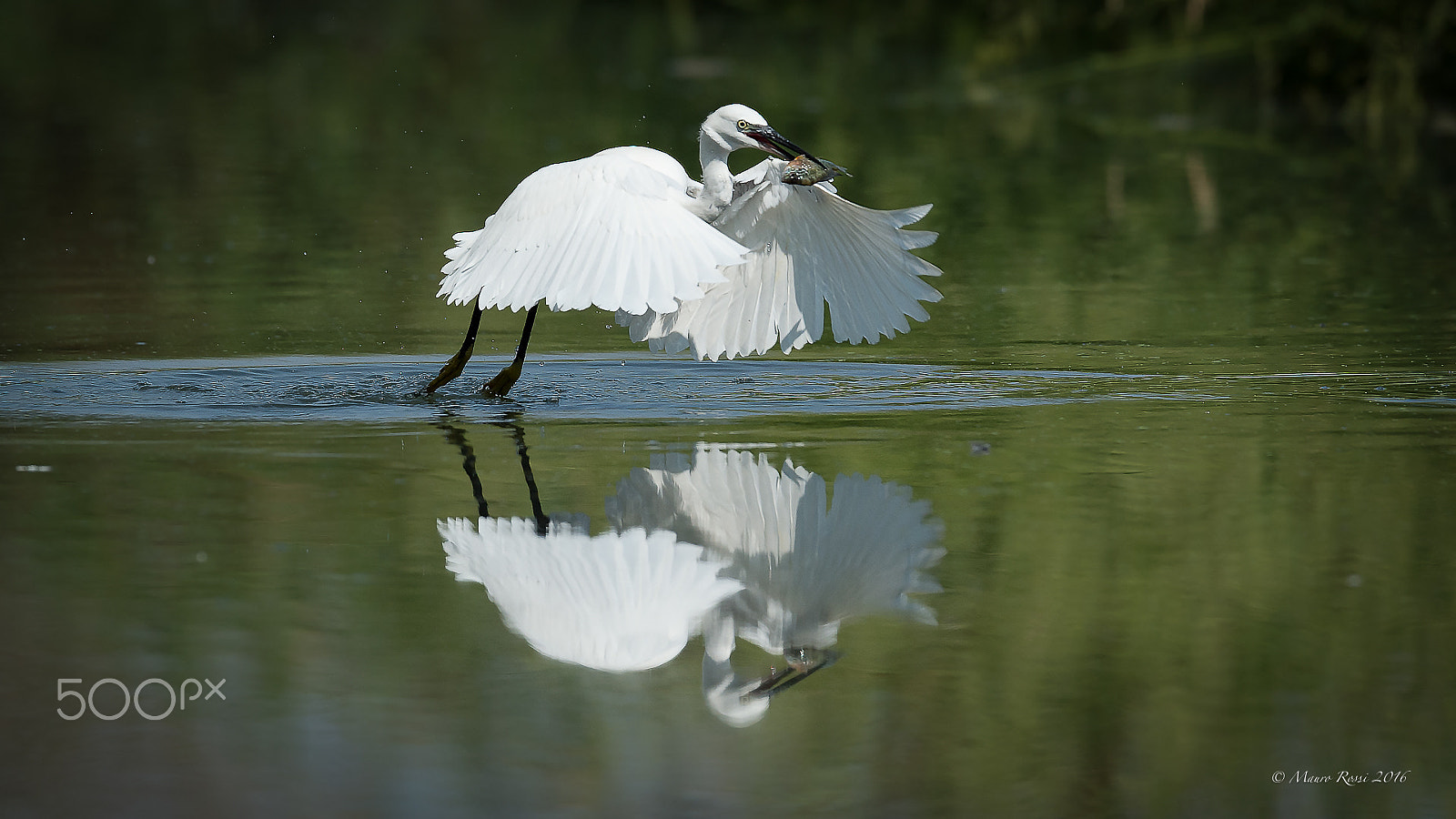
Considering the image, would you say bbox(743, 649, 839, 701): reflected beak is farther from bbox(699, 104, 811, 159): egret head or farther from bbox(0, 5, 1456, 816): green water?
bbox(699, 104, 811, 159): egret head

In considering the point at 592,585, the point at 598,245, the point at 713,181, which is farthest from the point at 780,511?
the point at 713,181

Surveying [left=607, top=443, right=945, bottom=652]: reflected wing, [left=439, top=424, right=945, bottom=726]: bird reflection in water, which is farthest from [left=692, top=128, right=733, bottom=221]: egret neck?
[left=439, top=424, right=945, bottom=726]: bird reflection in water

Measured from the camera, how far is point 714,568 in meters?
6.43

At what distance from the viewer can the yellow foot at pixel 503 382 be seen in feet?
31.8

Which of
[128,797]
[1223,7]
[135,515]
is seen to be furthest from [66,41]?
[128,797]

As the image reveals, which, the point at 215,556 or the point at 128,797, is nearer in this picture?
the point at 128,797

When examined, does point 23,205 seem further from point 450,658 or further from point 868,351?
point 450,658

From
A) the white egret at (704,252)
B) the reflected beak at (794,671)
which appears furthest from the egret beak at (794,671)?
the white egret at (704,252)

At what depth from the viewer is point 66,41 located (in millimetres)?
36531

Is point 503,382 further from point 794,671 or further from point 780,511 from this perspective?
point 794,671

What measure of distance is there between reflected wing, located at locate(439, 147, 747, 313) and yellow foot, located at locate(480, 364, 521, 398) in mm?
675

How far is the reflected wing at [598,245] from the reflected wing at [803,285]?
0.61 m

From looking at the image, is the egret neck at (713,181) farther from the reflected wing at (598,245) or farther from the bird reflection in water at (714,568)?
the bird reflection in water at (714,568)

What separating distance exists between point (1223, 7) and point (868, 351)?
24479 mm
